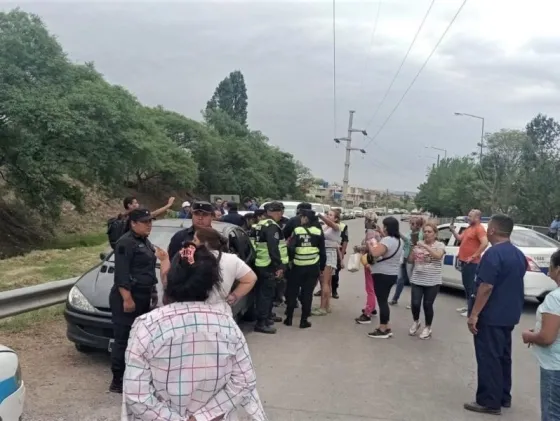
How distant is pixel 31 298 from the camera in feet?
23.3

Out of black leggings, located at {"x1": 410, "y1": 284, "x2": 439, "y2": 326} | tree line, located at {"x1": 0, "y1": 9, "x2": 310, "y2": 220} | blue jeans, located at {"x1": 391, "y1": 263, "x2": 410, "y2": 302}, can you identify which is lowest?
blue jeans, located at {"x1": 391, "y1": 263, "x2": 410, "y2": 302}

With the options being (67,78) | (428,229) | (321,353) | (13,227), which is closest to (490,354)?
(321,353)

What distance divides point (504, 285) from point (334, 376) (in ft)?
6.67

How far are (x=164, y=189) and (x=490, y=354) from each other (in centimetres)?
4534

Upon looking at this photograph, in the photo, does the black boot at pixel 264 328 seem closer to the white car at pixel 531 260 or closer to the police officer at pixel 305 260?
the police officer at pixel 305 260

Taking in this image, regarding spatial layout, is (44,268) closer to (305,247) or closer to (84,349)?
(84,349)

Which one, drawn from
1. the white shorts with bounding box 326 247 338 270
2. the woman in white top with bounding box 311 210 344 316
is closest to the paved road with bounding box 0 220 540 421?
the woman in white top with bounding box 311 210 344 316

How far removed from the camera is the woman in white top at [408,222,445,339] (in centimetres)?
767

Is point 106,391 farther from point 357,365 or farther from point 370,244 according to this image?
point 370,244

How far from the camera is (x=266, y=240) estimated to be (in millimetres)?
7824

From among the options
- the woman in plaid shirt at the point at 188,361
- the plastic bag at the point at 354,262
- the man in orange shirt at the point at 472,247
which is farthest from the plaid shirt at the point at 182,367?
the man in orange shirt at the point at 472,247

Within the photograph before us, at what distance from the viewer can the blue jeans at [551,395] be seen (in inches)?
148

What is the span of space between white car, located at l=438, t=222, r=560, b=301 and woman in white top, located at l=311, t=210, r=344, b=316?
2.49 m

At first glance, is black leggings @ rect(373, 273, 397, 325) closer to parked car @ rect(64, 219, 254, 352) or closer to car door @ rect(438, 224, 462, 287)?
parked car @ rect(64, 219, 254, 352)
